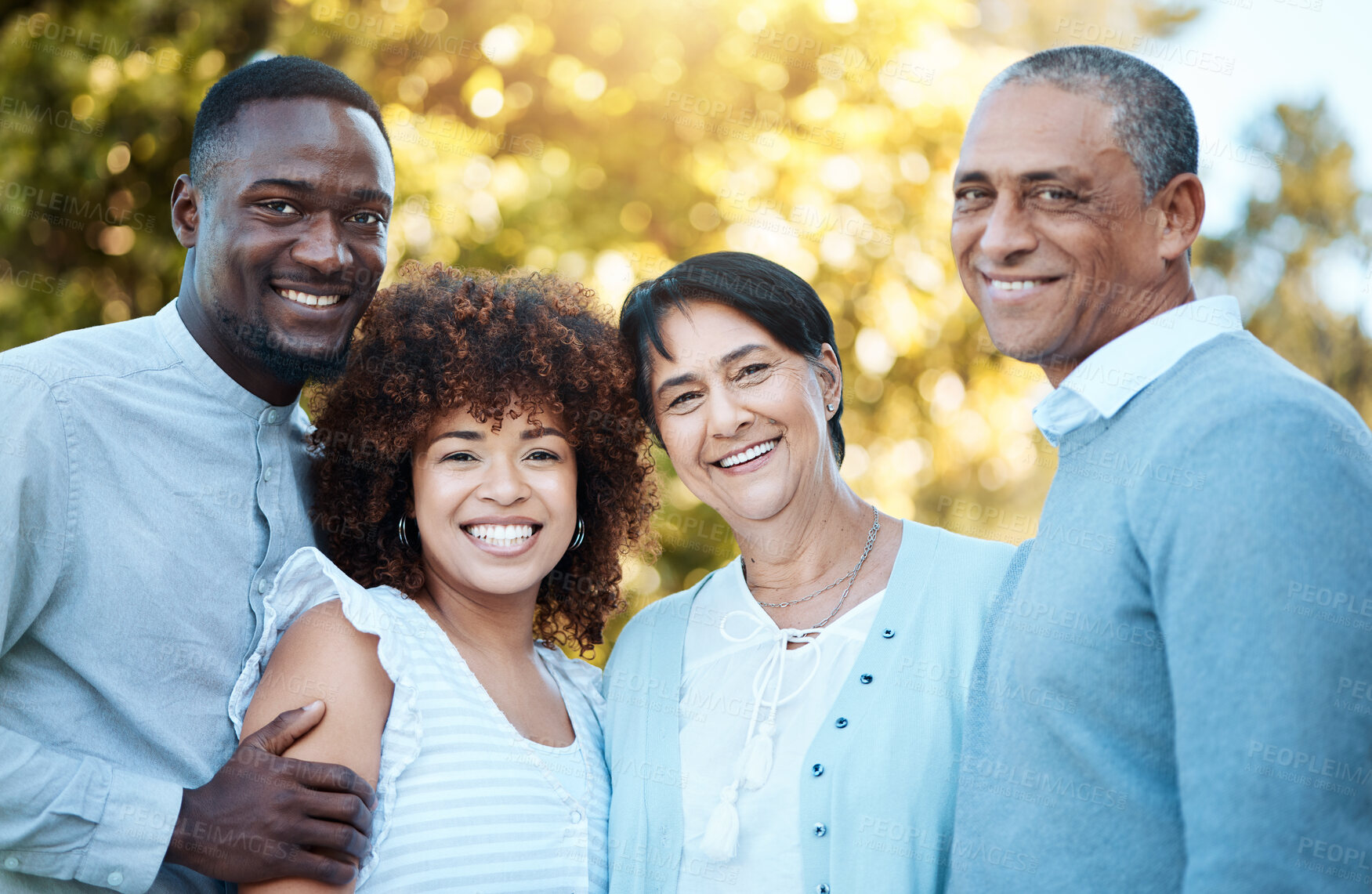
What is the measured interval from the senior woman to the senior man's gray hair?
0.96 metres

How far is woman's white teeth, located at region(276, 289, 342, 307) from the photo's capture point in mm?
2400

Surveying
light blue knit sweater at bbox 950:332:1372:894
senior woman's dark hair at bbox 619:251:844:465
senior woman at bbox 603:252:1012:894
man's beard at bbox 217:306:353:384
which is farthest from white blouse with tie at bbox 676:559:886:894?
man's beard at bbox 217:306:353:384

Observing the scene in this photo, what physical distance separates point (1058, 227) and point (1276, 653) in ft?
2.67

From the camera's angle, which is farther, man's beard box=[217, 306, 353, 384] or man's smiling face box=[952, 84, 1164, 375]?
man's beard box=[217, 306, 353, 384]

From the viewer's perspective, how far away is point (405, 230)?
177 inches

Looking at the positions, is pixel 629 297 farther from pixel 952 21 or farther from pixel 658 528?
pixel 952 21

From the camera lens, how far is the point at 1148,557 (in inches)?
61.3

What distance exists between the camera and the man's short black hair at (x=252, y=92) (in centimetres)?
242

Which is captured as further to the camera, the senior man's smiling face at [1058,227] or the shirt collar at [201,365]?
the shirt collar at [201,365]

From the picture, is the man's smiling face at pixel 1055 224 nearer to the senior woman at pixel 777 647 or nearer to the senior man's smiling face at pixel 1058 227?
the senior man's smiling face at pixel 1058 227


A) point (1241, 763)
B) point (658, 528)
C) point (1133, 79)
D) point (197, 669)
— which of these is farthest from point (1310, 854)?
point (658, 528)

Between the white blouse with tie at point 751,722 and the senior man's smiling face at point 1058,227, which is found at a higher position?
the senior man's smiling face at point 1058,227

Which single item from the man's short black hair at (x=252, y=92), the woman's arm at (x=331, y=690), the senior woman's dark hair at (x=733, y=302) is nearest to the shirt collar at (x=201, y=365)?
the man's short black hair at (x=252, y=92)

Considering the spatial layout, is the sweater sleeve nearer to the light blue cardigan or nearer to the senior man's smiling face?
the senior man's smiling face
